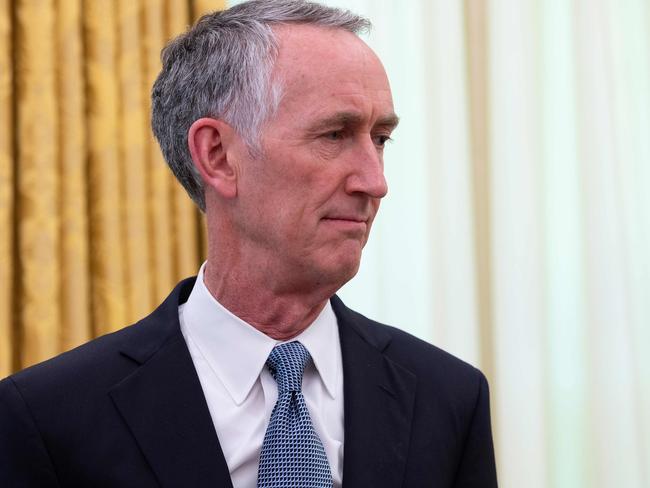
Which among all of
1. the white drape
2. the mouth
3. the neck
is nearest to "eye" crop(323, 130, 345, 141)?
the mouth

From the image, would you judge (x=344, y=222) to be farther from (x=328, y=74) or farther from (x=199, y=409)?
(x=199, y=409)

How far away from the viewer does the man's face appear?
141 centimetres

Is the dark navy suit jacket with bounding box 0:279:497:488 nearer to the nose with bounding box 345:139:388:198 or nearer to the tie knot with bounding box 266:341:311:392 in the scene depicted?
the tie knot with bounding box 266:341:311:392

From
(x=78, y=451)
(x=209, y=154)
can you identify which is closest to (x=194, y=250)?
(x=209, y=154)

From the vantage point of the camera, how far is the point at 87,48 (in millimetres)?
2416

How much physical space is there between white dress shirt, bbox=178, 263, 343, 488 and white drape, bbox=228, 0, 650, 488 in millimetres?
1135

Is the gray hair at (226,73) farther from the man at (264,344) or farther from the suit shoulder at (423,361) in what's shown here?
the suit shoulder at (423,361)

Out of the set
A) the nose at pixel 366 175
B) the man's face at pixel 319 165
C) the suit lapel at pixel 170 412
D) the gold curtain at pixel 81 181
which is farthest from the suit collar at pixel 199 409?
the gold curtain at pixel 81 181

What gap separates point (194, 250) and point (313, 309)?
1040 mm

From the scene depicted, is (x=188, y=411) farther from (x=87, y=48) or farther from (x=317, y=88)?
(x=87, y=48)

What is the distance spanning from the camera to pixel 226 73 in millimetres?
1503

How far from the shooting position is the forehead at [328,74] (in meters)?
1.42

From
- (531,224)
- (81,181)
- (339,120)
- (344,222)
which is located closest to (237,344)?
(344,222)

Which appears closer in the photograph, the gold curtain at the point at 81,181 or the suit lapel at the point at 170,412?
the suit lapel at the point at 170,412
